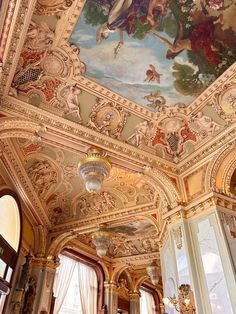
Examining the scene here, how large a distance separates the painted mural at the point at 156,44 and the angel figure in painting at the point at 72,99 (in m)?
0.53

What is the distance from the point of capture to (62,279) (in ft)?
37.7

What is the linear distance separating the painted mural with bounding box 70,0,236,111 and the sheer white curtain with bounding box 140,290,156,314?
11689mm

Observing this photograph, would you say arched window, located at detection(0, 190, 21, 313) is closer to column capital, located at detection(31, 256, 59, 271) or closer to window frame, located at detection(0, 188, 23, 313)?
window frame, located at detection(0, 188, 23, 313)

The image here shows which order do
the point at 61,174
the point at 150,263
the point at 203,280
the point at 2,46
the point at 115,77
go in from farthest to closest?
the point at 150,263
the point at 61,174
the point at 115,77
the point at 203,280
the point at 2,46

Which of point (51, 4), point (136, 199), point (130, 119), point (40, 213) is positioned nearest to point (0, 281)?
point (40, 213)

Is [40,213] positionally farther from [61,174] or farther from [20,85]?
[20,85]

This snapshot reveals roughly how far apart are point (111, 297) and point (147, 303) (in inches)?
153

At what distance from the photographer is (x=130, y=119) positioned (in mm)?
8133

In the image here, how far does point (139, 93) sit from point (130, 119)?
778 millimetres

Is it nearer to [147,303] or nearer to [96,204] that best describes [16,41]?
[96,204]

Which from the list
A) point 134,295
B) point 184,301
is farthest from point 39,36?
point 134,295

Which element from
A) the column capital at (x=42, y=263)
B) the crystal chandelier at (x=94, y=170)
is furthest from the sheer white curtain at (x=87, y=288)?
the crystal chandelier at (x=94, y=170)

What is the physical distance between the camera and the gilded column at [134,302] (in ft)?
44.8

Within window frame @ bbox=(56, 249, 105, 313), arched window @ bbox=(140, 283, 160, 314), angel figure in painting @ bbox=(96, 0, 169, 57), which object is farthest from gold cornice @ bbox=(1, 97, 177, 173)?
arched window @ bbox=(140, 283, 160, 314)
